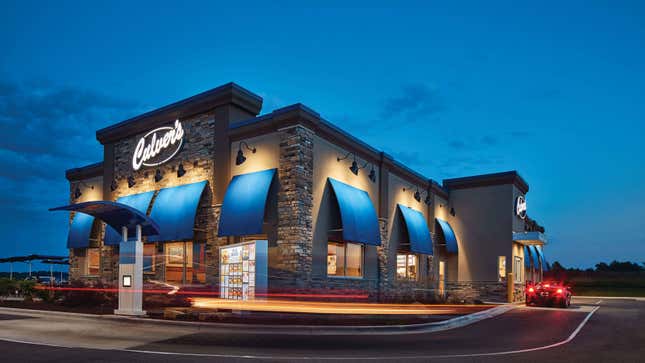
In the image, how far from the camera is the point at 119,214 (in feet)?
62.3

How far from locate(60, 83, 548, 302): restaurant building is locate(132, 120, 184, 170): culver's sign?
0.25 ft

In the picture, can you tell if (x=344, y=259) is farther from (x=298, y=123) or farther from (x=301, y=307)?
(x=301, y=307)

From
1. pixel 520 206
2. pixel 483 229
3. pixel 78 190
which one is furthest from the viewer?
pixel 520 206

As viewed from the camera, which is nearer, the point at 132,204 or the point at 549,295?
the point at 132,204

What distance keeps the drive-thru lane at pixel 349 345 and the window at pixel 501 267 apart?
19083mm

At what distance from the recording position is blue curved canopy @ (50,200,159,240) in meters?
18.3

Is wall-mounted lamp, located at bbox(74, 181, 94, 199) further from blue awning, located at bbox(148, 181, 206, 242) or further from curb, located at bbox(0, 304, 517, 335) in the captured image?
curb, located at bbox(0, 304, 517, 335)

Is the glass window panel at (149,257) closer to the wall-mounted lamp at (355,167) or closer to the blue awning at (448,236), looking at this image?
the wall-mounted lamp at (355,167)

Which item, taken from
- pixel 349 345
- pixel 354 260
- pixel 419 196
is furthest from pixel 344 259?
pixel 349 345

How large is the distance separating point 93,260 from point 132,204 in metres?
6.90

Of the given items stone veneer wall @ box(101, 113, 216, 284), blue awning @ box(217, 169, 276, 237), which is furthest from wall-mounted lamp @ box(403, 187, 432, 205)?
stone veneer wall @ box(101, 113, 216, 284)

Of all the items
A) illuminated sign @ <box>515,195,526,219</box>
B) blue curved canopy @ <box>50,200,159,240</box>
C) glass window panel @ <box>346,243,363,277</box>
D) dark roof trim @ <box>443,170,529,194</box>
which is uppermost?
dark roof trim @ <box>443,170,529,194</box>

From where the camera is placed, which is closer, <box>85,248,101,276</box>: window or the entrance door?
<box>85,248,101,276</box>: window

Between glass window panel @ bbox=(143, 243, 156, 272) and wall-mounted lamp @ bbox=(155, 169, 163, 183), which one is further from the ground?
wall-mounted lamp @ bbox=(155, 169, 163, 183)
